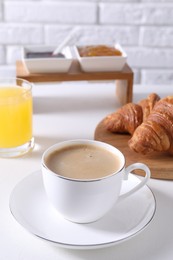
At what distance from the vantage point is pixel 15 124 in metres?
0.88

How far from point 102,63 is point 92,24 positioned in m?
0.67

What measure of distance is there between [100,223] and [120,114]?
34 centimetres

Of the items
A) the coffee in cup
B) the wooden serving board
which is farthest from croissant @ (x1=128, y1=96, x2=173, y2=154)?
the coffee in cup

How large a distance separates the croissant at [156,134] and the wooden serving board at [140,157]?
0.05ft

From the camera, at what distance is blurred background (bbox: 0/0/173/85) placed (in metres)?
1.69

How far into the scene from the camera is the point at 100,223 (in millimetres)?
650

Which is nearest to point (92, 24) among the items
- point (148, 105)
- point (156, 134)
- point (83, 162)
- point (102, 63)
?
point (102, 63)

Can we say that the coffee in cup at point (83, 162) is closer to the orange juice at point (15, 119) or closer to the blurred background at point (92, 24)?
the orange juice at point (15, 119)

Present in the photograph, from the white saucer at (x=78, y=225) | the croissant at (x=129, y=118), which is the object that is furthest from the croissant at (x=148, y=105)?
the white saucer at (x=78, y=225)

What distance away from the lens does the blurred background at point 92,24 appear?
1688 mm

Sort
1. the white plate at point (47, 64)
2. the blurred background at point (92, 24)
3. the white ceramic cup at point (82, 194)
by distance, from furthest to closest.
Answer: the blurred background at point (92, 24) < the white plate at point (47, 64) < the white ceramic cup at point (82, 194)

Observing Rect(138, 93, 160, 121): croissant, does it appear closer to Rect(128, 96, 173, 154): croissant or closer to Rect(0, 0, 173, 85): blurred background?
Rect(128, 96, 173, 154): croissant

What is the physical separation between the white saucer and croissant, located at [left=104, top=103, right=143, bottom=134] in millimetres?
204

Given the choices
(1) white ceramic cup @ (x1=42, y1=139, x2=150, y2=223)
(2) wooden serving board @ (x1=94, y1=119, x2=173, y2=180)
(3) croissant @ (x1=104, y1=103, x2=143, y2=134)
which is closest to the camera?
(1) white ceramic cup @ (x1=42, y1=139, x2=150, y2=223)
